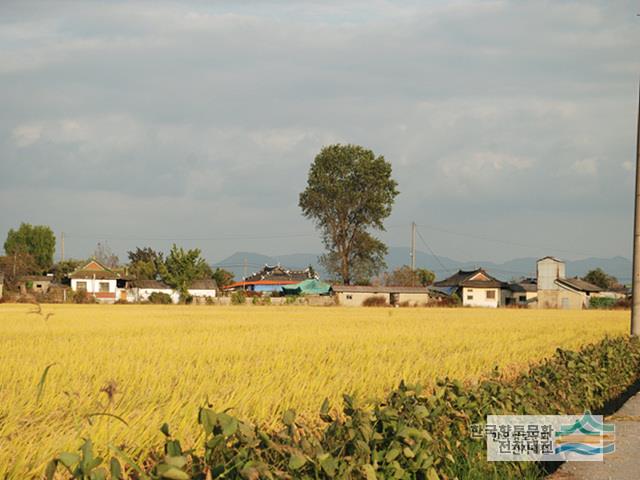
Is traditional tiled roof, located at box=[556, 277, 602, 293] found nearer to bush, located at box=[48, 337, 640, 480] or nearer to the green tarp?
the green tarp

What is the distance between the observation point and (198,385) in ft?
27.7

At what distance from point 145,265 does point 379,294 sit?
34933 millimetres

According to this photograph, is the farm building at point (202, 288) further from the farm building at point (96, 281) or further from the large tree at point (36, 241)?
the large tree at point (36, 241)

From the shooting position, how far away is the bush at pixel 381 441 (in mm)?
3734

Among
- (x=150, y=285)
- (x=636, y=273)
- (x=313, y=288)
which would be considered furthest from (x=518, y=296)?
(x=636, y=273)

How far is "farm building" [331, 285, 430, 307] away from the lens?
7388cm

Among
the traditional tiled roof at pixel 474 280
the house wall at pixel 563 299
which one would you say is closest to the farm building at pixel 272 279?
the traditional tiled roof at pixel 474 280

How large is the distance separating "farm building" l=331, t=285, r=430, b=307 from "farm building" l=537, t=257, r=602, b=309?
12286mm

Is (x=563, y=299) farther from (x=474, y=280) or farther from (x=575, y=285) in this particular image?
(x=474, y=280)

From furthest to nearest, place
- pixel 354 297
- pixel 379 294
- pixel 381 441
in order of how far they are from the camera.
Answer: pixel 379 294 < pixel 354 297 < pixel 381 441

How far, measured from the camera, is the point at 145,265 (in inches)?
3925

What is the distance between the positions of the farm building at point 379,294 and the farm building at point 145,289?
16588 millimetres

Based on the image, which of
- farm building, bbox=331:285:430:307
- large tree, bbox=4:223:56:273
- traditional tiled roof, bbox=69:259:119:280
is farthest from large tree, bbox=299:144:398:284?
large tree, bbox=4:223:56:273

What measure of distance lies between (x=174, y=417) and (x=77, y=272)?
79.3 meters
